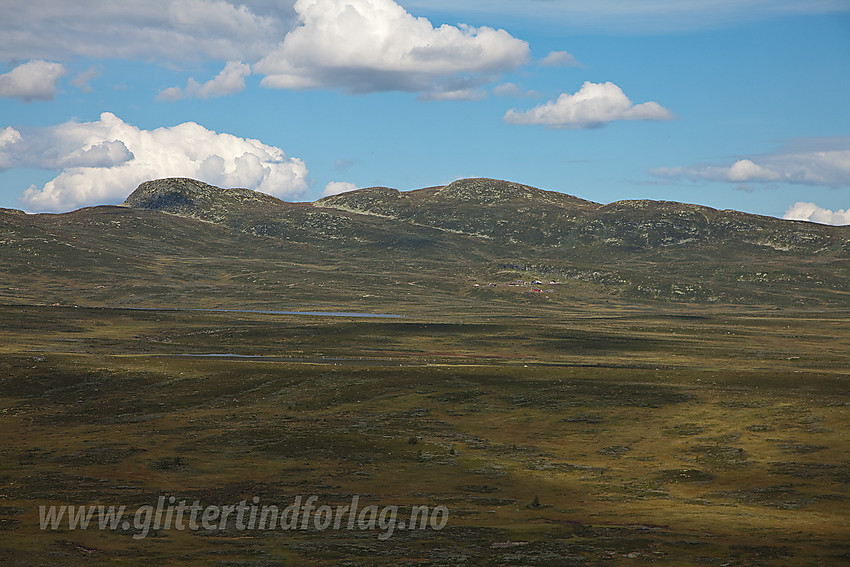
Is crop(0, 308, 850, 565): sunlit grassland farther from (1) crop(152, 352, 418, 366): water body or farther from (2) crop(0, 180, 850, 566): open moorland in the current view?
(1) crop(152, 352, 418, 366): water body

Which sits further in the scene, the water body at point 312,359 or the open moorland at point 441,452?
the water body at point 312,359

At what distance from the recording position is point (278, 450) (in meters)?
76.5

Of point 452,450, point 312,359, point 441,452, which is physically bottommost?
point 441,452

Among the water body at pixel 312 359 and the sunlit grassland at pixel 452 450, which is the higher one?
the water body at pixel 312 359

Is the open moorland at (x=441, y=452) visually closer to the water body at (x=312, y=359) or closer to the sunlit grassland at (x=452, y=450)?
the sunlit grassland at (x=452, y=450)

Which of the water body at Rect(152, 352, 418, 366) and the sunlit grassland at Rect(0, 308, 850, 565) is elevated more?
the water body at Rect(152, 352, 418, 366)

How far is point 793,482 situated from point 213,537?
46.7 meters

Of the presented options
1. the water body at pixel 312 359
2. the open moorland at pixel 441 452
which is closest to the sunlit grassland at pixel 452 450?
the open moorland at pixel 441 452

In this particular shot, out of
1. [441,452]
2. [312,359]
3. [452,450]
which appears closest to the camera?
[441,452]

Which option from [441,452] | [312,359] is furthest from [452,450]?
[312,359]

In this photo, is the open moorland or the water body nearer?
the open moorland

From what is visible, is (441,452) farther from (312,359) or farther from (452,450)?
(312,359)

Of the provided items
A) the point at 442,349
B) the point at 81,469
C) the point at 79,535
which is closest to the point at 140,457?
the point at 81,469

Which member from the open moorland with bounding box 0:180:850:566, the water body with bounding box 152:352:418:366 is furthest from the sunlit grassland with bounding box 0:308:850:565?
the water body with bounding box 152:352:418:366
